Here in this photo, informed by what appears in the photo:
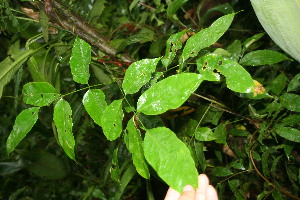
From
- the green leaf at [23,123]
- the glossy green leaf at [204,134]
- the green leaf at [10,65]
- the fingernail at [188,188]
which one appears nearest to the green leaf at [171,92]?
the fingernail at [188,188]

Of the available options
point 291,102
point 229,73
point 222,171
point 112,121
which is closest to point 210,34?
point 229,73

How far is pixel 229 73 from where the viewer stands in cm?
51

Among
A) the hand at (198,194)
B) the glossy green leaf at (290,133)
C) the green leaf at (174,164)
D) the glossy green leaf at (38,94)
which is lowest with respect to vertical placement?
the glossy green leaf at (290,133)

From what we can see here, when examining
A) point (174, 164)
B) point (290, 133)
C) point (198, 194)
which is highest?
point (174, 164)

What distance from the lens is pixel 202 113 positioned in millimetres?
841

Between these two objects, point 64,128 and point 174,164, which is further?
point 64,128

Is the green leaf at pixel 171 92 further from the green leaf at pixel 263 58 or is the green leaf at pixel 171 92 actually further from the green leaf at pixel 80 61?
the green leaf at pixel 263 58

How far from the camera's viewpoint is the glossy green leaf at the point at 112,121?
0.44 m

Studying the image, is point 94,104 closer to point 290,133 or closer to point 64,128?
point 64,128

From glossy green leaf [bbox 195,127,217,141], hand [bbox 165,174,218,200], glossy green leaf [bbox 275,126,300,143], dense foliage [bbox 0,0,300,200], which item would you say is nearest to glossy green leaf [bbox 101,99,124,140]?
dense foliage [bbox 0,0,300,200]

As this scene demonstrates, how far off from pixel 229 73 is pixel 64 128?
311 mm

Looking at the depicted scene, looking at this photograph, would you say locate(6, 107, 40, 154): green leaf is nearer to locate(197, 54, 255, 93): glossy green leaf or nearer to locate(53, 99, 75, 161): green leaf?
locate(53, 99, 75, 161): green leaf

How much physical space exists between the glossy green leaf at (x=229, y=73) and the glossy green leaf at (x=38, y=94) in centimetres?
28

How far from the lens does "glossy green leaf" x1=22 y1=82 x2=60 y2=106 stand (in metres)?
0.51
